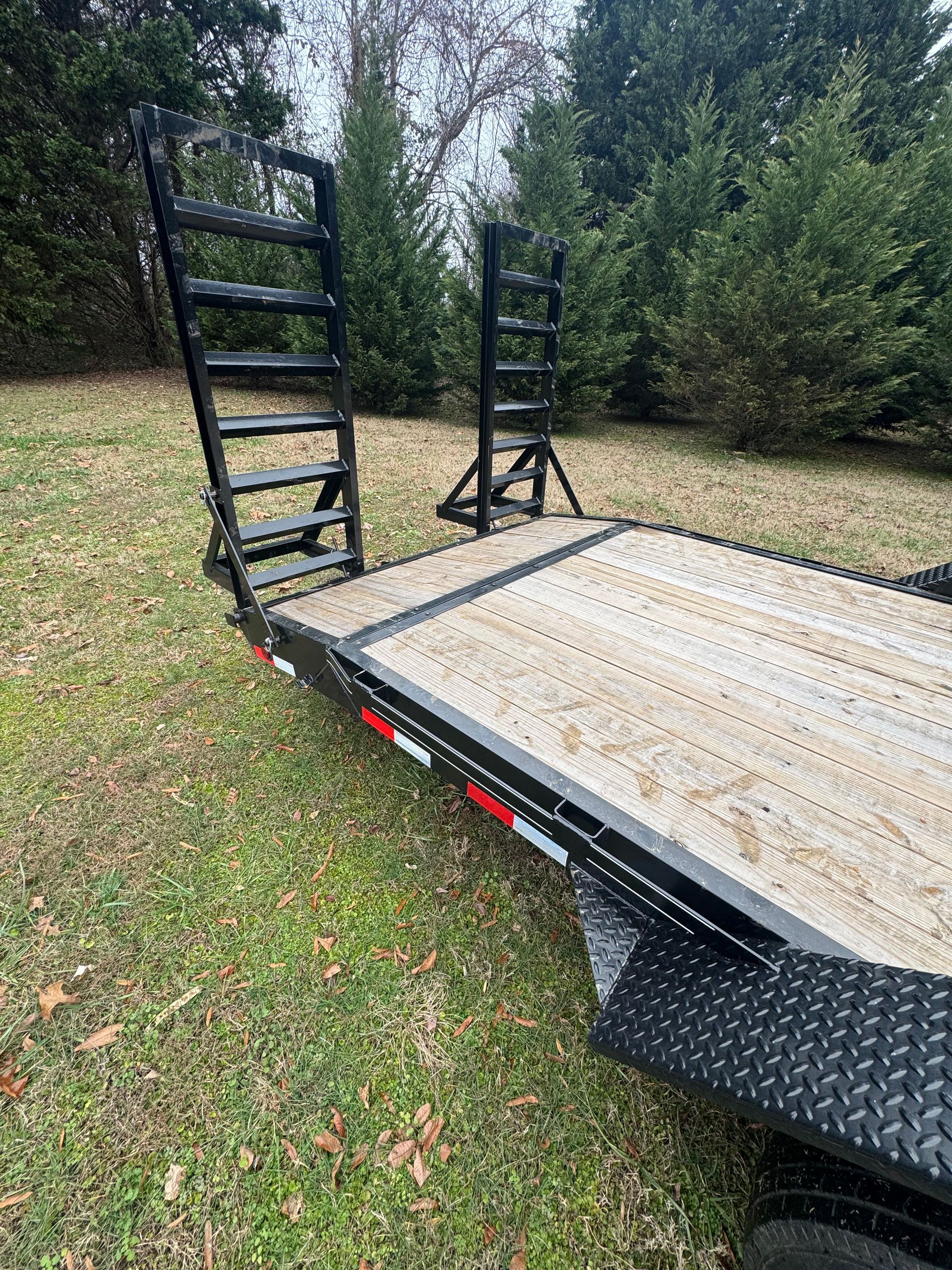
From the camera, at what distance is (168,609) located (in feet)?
11.8

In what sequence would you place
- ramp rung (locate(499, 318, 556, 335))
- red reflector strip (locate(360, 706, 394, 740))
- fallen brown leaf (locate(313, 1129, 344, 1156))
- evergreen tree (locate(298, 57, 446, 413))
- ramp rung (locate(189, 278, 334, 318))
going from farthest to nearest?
1. evergreen tree (locate(298, 57, 446, 413))
2. ramp rung (locate(499, 318, 556, 335))
3. ramp rung (locate(189, 278, 334, 318))
4. red reflector strip (locate(360, 706, 394, 740))
5. fallen brown leaf (locate(313, 1129, 344, 1156))

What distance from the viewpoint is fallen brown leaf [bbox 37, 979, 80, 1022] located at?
1.52 m

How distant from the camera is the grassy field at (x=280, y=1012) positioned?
120 cm

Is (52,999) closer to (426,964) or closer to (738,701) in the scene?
(426,964)

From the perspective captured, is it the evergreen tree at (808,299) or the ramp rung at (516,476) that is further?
the evergreen tree at (808,299)

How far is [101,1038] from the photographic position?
4.84 ft

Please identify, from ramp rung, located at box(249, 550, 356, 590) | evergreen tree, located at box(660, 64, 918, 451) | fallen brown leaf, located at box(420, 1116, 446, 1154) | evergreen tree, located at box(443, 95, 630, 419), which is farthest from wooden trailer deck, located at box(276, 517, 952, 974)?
evergreen tree, located at box(443, 95, 630, 419)

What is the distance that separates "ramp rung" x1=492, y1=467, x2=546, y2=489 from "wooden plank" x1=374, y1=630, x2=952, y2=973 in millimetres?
2188

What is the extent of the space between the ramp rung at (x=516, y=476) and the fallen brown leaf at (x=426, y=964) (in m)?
2.91

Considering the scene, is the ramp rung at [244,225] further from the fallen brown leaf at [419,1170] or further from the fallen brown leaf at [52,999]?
the fallen brown leaf at [419,1170]

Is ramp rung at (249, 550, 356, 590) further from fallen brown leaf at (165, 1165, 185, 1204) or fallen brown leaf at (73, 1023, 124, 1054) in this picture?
fallen brown leaf at (165, 1165, 185, 1204)

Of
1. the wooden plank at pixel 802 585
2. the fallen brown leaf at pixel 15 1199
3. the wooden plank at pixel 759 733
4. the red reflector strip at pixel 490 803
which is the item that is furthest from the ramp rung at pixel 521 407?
the fallen brown leaf at pixel 15 1199

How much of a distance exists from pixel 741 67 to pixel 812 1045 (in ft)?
55.7

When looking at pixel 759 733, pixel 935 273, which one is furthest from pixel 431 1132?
pixel 935 273
